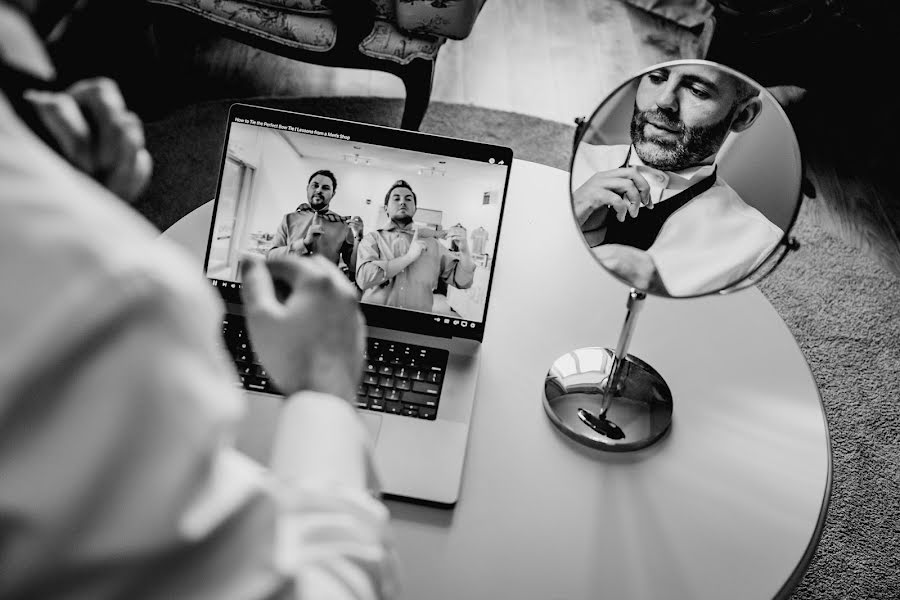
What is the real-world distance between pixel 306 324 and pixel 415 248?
18.8 inches

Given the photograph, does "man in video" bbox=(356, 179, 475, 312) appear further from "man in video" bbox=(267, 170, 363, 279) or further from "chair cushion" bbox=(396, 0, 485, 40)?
"chair cushion" bbox=(396, 0, 485, 40)

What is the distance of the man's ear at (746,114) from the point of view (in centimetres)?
79

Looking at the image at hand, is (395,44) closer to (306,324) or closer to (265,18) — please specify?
(265,18)

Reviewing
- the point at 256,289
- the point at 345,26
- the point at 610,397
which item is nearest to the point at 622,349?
the point at 610,397

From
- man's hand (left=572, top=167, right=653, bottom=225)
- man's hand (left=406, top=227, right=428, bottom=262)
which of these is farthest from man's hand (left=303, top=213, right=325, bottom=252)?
man's hand (left=572, top=167, right=653, bottom=225)

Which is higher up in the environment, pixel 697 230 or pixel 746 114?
pixel 746 114

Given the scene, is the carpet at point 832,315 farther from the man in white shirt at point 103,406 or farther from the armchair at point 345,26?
the man in white shirt at point 103,406

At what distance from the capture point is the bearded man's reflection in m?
0.82

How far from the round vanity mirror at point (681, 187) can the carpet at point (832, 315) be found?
82cm

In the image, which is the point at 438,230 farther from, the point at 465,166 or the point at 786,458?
the point at 786,458

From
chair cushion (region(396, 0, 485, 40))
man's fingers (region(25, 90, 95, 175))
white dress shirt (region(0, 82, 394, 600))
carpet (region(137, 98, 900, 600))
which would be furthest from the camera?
chair cushion (region(396, 0, 485, 40))

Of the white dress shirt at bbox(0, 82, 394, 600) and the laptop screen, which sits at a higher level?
the laptop screen

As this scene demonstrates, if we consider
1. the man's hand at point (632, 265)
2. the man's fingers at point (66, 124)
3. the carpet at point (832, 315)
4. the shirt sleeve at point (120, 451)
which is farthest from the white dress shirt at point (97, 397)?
the carpet at point (832, 315)

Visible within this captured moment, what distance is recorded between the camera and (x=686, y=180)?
0.86 m
